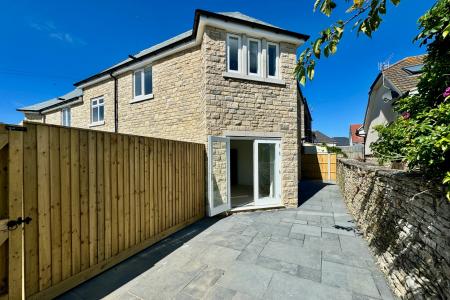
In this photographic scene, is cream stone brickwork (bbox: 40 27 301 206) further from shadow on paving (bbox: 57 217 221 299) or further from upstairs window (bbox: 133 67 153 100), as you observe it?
shadow on paving (bbox: 57 217 221 299)

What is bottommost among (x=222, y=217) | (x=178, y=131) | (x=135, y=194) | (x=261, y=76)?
(x=222, y=217)

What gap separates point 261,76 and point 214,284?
6.43 metres

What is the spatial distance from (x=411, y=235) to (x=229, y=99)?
215 inches

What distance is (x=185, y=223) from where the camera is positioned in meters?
5.56

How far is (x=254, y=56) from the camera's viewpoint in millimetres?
7227

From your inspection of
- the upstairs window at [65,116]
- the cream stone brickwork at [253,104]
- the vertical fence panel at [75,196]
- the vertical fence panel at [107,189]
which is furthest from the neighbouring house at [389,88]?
the upstairs window at [65,116]

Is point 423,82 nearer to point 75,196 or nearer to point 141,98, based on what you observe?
point 75,196

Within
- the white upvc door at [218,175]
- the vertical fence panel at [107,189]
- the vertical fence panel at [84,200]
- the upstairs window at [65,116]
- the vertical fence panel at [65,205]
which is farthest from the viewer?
the upstairs window at [65,116]

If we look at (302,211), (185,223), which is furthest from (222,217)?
(302,211)

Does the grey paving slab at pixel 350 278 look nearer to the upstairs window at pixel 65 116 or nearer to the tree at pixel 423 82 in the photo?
the tree at pixel 423 82

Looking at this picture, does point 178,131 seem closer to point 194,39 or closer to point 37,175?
point 194,39

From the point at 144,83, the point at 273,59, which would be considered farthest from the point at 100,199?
the point at 144,83

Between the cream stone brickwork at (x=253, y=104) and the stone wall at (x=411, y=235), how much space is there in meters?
3.19

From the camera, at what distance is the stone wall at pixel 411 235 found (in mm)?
2141
